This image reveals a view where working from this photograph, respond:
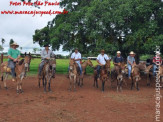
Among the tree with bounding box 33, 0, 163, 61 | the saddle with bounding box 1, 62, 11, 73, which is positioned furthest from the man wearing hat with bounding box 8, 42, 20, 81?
the tree with bounding box 33, 0, 163, 61

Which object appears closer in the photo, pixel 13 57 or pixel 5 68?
pixel 13 57

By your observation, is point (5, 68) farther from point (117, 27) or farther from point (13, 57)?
point (117, 27)

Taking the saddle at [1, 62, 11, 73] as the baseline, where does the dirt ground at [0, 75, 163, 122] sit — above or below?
below

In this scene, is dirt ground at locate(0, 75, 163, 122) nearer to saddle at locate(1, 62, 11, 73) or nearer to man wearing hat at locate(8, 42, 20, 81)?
man wearing hat at locate(8, 42, 20, 81)

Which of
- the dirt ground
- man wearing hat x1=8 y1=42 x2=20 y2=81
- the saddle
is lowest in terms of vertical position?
the dirt ground

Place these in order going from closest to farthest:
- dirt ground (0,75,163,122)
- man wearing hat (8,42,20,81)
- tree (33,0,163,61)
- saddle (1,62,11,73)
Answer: dirt ground (0,75,163,122) < man wearing hat (8,42,20,81) < saddle (1,62,11,73) < tree (33,0,163,61)

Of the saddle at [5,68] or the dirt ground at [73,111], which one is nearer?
the dirt ground at [73,111]

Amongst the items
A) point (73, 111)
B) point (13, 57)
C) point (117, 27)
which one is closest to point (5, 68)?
point (13, 57)

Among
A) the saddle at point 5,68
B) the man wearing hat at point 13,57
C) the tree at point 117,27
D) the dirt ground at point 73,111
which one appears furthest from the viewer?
the tree at point 117,27

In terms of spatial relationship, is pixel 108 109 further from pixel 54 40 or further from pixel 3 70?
pixel 54 40

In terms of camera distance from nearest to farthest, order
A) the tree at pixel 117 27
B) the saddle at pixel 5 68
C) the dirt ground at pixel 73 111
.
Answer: the dirt ground at pixel 73 111 < the saddle at pixel 5 68 < the tree at pixel 117 27

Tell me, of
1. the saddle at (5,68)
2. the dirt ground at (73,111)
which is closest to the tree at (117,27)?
the saddle at (5,68)

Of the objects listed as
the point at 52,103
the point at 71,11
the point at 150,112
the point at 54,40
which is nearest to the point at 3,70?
the point at 52,103

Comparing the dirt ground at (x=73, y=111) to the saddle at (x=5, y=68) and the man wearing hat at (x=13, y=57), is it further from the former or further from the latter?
the saddle at (x=5, y=68)
